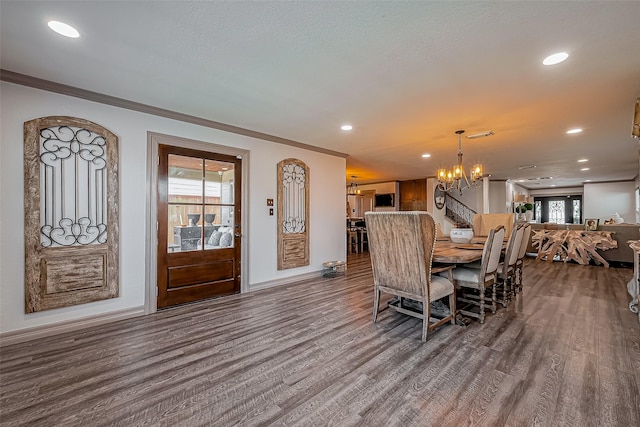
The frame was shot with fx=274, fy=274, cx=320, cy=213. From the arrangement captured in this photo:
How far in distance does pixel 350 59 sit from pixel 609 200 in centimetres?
1421

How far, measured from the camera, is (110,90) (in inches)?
111

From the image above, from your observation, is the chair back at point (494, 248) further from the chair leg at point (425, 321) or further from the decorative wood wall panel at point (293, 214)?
the decorative wood wall panel at point (293, 214)

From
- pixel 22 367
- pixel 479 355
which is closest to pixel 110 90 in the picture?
pixel 22 367

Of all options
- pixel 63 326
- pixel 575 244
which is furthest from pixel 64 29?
pixel 575 244

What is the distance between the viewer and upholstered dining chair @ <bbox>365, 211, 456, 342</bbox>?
98.9 inches

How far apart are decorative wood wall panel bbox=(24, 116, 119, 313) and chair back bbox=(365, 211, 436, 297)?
2884 mm

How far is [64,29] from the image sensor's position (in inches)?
74.7

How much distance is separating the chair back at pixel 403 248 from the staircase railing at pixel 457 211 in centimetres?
884

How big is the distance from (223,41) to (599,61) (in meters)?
2.98

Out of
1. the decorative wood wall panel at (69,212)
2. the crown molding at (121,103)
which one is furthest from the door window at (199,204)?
the decorative wood wall panel at (69,212)

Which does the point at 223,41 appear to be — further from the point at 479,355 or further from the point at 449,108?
the point at 479,355

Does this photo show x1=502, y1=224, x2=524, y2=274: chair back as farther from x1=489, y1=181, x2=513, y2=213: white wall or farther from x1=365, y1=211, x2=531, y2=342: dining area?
x1=489, y1=181, x2=513, y2=213: white wall

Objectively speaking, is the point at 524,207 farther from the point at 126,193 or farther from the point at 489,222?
the point at 126,193

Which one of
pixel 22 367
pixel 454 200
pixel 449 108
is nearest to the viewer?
pixel 22 367
